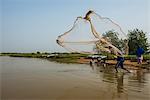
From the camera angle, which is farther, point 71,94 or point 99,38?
point 99,38

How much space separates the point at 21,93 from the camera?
10.4m

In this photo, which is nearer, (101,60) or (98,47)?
(98,47)

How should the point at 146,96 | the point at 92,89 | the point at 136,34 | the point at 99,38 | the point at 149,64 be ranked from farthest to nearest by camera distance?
the point at 136,34, the point at 149,64, the point at 99,38, the point at 92,89, the point at 146,96

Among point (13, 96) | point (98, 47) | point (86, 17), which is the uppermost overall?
point (86, 17)

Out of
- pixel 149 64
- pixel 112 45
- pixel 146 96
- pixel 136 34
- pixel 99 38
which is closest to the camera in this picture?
pixel 146 96

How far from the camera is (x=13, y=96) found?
9.91 meters

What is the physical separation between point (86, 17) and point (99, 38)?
5.89 feet

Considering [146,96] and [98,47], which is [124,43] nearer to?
[98,47]

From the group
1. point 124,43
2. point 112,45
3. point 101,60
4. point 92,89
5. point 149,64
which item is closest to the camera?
point 92,89

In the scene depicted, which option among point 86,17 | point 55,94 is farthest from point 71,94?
point 86,17

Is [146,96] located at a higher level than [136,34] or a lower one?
lower

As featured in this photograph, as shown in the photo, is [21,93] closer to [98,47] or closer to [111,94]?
[111,94]

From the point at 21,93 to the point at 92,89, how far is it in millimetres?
2713

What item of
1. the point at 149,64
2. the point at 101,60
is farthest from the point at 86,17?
the point at 101,60
